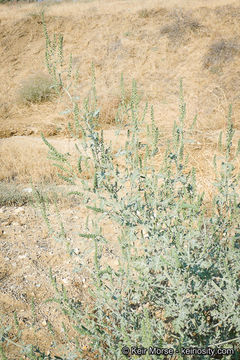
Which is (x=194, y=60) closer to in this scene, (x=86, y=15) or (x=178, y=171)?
(x=86, y=15)

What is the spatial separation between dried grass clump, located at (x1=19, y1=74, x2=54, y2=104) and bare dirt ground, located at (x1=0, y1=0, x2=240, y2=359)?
0.26 meters

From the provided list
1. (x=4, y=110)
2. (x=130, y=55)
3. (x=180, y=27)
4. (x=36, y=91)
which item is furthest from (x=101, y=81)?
(x=180, y=27)

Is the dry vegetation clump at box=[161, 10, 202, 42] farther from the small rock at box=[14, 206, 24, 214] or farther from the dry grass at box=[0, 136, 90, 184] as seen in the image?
the small rock at box=[14, 206, 24, 214]

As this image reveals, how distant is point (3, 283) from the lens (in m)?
2.33

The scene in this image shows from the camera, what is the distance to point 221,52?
379 inches

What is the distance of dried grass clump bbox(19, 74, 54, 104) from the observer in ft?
29.1

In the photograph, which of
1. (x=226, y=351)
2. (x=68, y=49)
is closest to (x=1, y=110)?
(x=68, y=49)

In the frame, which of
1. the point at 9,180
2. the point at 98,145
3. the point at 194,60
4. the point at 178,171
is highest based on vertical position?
the point at 98,145

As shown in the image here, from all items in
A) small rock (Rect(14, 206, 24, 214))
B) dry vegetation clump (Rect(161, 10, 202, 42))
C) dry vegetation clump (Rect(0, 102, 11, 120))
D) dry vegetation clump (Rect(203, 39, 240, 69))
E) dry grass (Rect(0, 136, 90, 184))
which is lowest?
dry vegetation clump (Rect(0, 102, 11, 120))

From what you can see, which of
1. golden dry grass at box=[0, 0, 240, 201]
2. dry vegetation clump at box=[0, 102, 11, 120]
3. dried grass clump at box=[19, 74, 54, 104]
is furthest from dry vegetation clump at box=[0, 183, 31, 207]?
dried grass clump at box=[19, 74, 54, 104]

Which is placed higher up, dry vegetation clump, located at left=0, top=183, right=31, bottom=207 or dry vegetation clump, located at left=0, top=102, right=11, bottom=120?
dry vegetation clump, located at left=0, top=183, right=31, bottom=207

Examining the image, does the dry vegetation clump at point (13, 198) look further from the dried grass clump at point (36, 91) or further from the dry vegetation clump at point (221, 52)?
the dry vegetation clump at point (221, 52)

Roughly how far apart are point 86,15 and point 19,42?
2.92 meters

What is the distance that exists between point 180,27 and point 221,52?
216 cm
